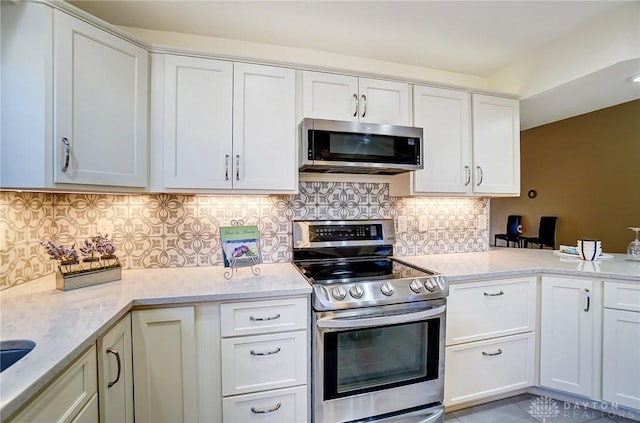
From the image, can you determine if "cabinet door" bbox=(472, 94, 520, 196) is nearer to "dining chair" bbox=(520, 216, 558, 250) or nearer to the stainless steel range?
the stainless steel range

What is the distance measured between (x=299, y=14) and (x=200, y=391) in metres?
2.13

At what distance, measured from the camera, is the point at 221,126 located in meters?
1.67

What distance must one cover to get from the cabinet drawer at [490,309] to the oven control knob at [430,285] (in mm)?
219

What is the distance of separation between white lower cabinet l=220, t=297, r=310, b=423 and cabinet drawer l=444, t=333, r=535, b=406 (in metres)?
0.93

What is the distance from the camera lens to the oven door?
144cm

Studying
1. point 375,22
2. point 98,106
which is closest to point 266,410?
point 98,106

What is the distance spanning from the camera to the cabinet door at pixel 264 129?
5.57ft

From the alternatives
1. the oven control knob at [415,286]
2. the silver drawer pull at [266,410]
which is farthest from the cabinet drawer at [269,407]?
the oven control knob at [415,286]

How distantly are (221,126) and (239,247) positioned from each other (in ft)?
2.34

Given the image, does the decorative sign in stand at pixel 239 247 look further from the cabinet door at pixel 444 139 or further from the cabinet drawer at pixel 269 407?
the cabinet door at pixel 444 139

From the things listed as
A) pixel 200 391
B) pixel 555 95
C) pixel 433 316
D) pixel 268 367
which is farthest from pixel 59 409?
pixel 555 95

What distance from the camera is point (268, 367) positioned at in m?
1.41

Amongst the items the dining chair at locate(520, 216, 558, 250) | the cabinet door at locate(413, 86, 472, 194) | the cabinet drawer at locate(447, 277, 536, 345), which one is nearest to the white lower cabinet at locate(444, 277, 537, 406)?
the cabinet drawer at locate(447, 277, 536, 345)

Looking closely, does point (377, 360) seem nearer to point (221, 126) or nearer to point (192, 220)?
point (192, 220)
